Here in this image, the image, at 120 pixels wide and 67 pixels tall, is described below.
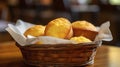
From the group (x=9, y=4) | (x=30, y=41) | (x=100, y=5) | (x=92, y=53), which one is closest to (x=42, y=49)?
(x=30, y=41)

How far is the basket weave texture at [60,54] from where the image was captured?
78 centimetres

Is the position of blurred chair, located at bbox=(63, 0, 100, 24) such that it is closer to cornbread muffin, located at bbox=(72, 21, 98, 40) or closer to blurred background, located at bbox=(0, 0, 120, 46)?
blurred background, located at bbox=(0, 0, 120, 46)

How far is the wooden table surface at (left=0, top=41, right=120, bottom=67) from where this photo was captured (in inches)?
34.1

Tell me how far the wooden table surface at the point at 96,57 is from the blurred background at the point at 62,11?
325 cm

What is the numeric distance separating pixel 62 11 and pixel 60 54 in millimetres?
4155

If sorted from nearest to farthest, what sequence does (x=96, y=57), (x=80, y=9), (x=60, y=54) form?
(x=60, y=54)
(x=96, y=57)
(x=80, y=9)

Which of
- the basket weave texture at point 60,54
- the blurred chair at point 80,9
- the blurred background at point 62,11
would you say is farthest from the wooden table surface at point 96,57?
the blurred chair at point 80,9

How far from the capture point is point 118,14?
14.7 feet

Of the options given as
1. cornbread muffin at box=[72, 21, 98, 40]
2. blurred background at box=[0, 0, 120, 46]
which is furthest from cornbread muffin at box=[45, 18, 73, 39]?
blurred background at box=[0, 0, 120, 46]

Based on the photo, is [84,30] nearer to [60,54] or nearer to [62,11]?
[60,54]

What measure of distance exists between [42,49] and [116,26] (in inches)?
149

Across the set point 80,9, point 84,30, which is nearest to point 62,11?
point 80,9

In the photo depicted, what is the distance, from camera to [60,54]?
80cm

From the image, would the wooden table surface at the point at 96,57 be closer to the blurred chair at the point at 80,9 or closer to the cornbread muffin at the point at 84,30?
the cornbread muffin at the point at 84,30
